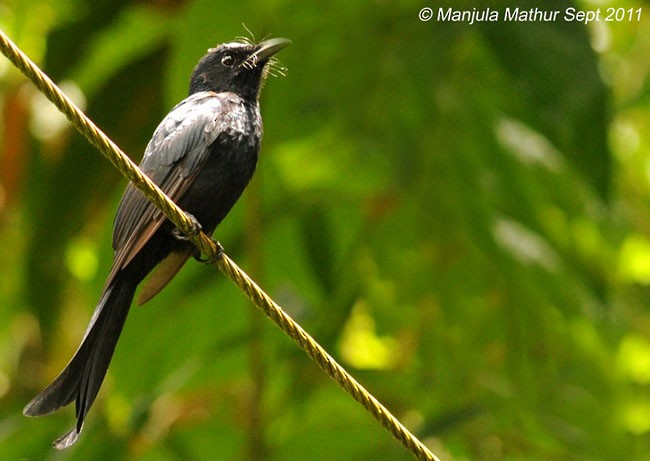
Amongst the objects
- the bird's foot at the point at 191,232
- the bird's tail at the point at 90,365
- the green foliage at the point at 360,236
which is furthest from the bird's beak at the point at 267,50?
the bird's tail at the point at 90,365

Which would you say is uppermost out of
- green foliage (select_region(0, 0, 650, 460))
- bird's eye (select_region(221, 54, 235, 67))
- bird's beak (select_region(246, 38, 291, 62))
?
bird's eye (select_region(221, 54, 235, 67))

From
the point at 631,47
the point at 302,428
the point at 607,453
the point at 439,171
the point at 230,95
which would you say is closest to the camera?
the point at 230,95

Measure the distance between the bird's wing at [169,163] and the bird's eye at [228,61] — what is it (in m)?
0.23

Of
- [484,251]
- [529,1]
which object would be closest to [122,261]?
[484,251]

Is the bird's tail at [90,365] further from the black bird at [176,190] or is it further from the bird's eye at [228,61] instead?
the bird's eye at [228,61]

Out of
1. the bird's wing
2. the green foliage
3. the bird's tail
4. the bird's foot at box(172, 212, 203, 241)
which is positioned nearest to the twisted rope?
the bird's foot at box(172, 212, 203, 241)

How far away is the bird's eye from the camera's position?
3170mm

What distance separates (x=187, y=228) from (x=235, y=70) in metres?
1.02

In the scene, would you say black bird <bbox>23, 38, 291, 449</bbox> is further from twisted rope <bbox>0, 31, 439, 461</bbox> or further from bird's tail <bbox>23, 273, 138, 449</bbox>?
twisted rope <bbox>0, 31, 439, 461</bbox>

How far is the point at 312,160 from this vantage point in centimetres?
454

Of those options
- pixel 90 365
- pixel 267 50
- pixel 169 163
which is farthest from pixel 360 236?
pixel 90 365

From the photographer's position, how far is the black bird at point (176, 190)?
2.31 metres

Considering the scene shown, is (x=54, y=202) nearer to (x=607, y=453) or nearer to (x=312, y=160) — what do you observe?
(x=312, y=160)

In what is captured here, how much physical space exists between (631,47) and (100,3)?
3216 mm
